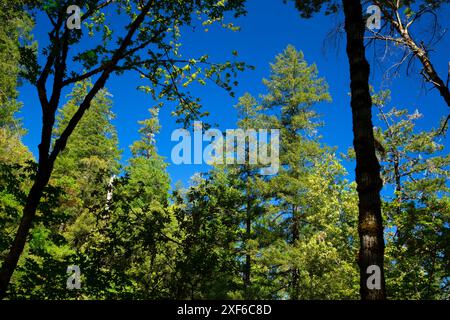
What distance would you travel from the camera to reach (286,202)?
2097 centimetres

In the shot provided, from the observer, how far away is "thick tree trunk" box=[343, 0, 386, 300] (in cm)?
337

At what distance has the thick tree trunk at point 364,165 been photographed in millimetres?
3373

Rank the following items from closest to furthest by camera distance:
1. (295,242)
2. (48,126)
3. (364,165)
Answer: (364,165), (48,126), (295,242)

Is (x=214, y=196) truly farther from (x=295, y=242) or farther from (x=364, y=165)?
(x=295, y=242)

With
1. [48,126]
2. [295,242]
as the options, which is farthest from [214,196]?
[295,242]

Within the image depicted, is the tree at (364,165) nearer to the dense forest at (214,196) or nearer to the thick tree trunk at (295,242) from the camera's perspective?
the dense forest at (214,196)

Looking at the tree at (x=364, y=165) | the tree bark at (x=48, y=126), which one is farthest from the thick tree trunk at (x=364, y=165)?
the tree bark at (x=48, y=126)

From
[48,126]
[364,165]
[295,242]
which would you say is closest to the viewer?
[364,165]

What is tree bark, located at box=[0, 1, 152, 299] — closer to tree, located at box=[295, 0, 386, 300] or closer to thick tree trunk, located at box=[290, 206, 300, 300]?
tree, located at box=[295, 0, 386, 300]

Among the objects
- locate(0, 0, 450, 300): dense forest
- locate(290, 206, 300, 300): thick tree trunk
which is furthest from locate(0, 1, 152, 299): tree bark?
locate(290, 206, 300, 300): thick tree trunk

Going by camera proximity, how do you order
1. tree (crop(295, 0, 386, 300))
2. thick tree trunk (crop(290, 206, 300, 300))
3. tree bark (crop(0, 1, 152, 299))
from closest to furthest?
tree (crop(295, 0, 386, 300)) → tree bark (crop(0, 1, 152, 299)) → thick tree trunk (crop(290, 206, 300, 300))

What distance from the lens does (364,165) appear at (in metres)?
3.71

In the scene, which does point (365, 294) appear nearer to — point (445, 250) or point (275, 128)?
point (445, 250)

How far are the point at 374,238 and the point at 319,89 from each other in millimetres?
21021
